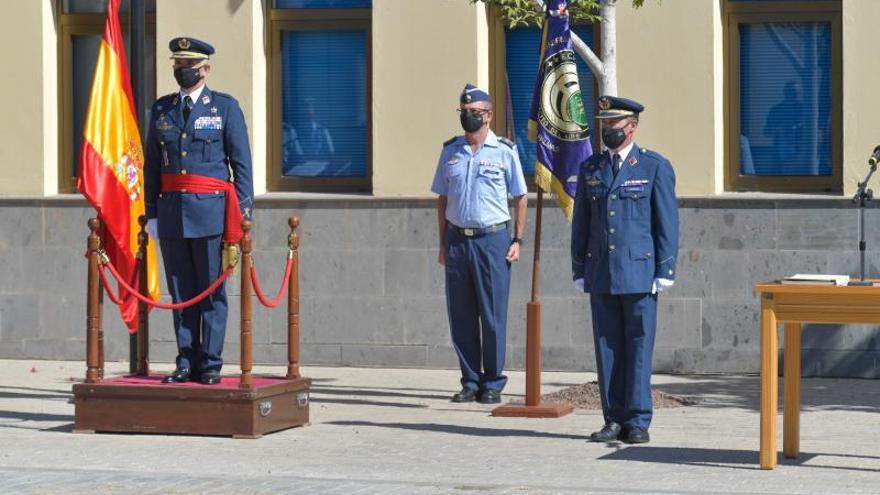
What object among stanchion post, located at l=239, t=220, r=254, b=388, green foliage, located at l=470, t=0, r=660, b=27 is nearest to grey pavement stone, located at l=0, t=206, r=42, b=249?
green foliage, located at l=470, t=0, r=660, b=27

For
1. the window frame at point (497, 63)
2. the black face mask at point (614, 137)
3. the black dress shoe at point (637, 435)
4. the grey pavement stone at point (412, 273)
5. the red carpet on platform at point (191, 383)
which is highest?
the window frame at point (497, 63)

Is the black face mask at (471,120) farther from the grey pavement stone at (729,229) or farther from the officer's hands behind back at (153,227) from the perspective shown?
the grey pavement stone at (729,229)

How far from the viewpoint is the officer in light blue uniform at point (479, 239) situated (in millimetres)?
14016

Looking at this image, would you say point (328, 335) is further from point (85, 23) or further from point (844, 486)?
point (844, 486)

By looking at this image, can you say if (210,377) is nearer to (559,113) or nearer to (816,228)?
(559,113)

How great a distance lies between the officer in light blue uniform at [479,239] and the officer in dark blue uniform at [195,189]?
6.55ft

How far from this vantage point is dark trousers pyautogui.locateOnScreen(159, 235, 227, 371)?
492 inches

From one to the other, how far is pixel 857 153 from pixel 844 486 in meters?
6.28

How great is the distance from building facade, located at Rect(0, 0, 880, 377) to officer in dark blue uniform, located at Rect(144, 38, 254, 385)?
13.1 feet

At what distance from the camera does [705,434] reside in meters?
12.3

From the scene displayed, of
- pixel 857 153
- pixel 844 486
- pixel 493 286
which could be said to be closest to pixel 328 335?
pixel 493 286

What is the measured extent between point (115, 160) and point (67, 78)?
12.0ft

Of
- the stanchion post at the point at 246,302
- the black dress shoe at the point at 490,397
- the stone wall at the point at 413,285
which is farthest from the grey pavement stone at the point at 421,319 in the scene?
the stanchion post at the point at 246,302

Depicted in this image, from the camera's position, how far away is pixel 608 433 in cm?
1180
